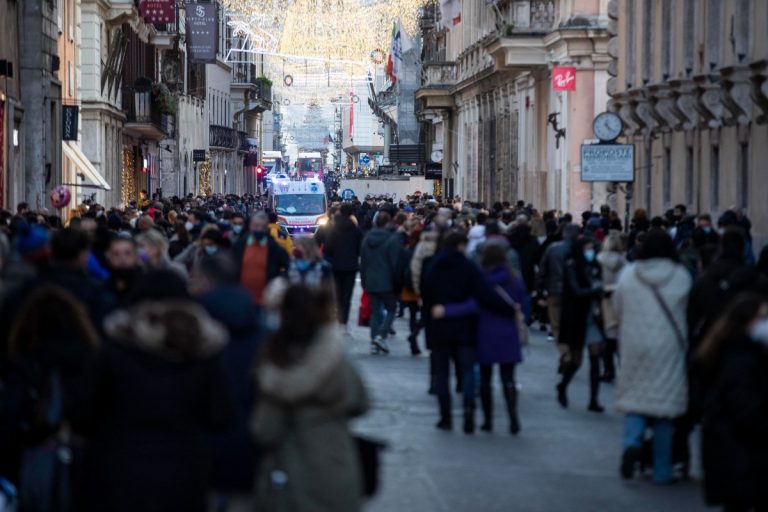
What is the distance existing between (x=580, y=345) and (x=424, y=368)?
165 inches

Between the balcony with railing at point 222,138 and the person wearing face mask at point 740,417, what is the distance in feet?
281

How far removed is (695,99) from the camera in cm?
3219

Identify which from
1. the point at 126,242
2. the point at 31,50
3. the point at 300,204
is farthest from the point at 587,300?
the point at 300,204

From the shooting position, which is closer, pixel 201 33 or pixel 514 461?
pixel 514 461

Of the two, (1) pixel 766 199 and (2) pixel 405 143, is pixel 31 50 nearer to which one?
(1) pixel 766 199

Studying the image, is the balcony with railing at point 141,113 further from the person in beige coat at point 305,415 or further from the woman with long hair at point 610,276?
the person in beige coat at point 305,415

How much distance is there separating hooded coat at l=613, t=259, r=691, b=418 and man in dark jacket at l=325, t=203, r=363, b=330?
36.2 ft

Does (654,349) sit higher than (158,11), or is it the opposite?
(158,11)

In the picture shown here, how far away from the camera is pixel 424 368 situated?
64.7 ft

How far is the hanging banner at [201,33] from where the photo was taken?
60.9 meters

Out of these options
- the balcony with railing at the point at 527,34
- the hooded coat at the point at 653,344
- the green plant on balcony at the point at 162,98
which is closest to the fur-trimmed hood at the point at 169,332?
the hooded coat at the point at 653,344

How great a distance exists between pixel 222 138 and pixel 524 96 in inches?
1964

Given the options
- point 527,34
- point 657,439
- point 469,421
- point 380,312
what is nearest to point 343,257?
point 380,312

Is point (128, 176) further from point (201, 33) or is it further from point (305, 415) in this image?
point (305, 415)
